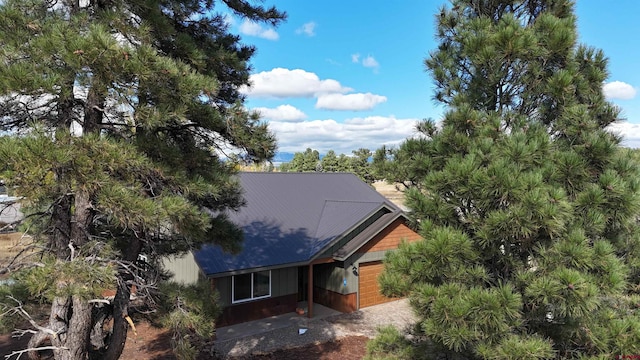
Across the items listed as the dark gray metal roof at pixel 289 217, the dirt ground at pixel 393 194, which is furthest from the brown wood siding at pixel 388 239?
the dirt ground at pixel 393 194

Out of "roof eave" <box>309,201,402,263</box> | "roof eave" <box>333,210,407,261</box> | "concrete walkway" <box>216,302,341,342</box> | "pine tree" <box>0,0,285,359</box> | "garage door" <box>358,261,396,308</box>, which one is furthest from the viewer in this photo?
"garage door" <box>358,261,396,308</box>

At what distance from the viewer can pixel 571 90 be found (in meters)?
4.05

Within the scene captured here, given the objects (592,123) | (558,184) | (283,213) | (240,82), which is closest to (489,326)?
(558,184)

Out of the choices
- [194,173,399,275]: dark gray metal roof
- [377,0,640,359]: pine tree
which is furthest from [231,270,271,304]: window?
[377,0,640,359]: pine tree

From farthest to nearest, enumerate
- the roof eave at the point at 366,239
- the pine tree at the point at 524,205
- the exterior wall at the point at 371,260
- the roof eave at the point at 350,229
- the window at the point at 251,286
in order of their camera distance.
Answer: the exterior wall at the point at 371,260, the roof eave at the point at 366,239, the roof eave at the point at 350,229, the window at the point at 251,286, the pine tree at the point at 524,205

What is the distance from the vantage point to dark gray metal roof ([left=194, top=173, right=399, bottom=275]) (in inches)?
482

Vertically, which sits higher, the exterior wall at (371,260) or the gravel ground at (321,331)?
the exterior wall at (371,260)

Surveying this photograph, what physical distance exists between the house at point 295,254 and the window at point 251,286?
0.02m

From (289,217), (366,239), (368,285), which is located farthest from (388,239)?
(289,217)

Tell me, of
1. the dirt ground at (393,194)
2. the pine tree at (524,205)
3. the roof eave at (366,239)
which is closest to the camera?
the pine tree at (524,205)

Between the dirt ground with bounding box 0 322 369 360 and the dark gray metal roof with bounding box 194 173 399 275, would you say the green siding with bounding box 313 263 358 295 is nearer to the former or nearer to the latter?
the dark gray metal roof with bounding box 194 173 399 275

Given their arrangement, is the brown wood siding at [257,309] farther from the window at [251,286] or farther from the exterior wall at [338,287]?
the exterior wall at [338,287]

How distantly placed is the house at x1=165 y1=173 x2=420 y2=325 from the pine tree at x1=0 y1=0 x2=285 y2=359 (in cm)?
593

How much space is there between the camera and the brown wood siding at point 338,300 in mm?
14398
